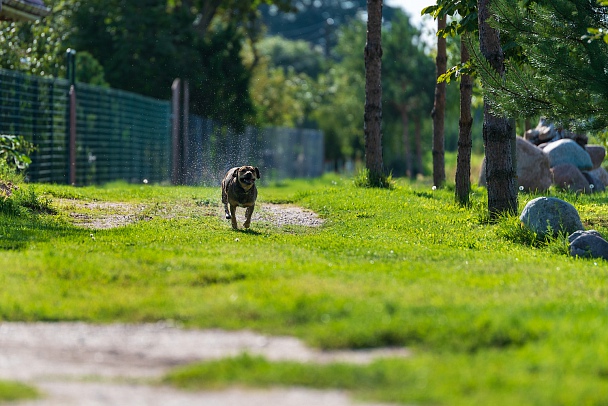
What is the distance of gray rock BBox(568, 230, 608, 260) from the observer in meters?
11.5

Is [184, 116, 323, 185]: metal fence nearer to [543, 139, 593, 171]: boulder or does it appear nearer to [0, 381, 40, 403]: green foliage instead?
[543, 139, 593, 171]: boulder

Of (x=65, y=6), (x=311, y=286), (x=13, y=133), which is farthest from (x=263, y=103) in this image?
(x=311, y=286)

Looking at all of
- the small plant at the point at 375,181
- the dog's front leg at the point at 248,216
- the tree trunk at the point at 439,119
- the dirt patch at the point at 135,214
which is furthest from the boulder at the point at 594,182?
the dog's front leg at the point at 248,216

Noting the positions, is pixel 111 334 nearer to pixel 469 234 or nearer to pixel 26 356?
pixel 26 356

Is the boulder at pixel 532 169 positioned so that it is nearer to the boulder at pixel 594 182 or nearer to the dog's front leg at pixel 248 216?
the boulder at pixel 594 182

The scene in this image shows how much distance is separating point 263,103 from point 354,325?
1679 inches

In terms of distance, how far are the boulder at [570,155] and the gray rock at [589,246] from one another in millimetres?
11367

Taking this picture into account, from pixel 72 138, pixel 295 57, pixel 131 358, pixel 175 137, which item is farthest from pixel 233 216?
pixel 295 57

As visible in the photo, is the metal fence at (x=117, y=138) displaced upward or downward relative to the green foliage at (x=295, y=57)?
downward


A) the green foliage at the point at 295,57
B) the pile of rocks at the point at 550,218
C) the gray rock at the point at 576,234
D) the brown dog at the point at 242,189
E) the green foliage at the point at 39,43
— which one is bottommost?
the gray rock at the point at 576,234

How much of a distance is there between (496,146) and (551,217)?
5.76 ft

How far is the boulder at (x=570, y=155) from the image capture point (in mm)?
22891

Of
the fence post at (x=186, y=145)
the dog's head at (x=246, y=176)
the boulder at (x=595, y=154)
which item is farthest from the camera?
the fence post at (x=186, y=145)

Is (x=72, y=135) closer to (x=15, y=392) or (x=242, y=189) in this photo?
(x=242, y=189)
